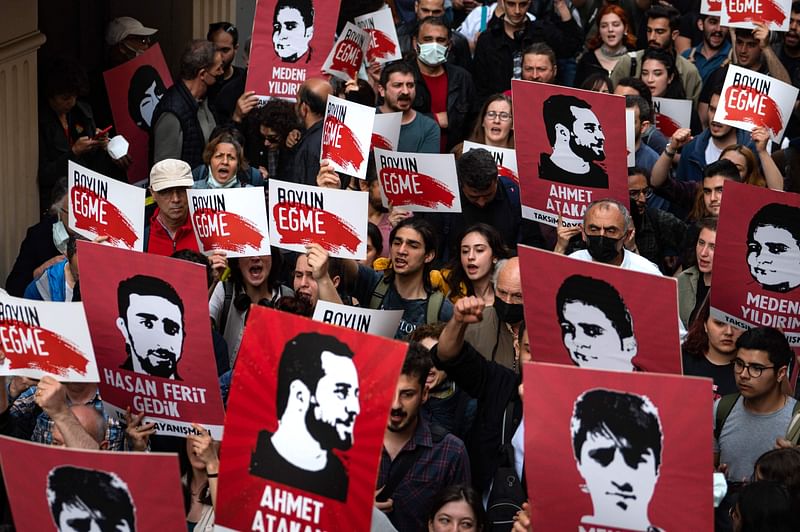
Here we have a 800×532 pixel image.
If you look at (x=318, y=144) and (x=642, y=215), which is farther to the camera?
(x=318, y=144)

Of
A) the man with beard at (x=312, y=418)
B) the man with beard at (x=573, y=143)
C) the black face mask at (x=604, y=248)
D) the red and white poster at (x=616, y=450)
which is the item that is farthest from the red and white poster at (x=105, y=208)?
the red and white poster at (x=616, y=450)

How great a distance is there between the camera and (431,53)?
11.3 m

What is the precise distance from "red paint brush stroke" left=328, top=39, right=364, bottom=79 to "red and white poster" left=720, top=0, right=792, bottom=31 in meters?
2.76

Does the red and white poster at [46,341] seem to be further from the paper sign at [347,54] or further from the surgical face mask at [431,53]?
the surgical face mask at [431,53]

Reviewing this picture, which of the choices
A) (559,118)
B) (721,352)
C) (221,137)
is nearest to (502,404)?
(721,352)

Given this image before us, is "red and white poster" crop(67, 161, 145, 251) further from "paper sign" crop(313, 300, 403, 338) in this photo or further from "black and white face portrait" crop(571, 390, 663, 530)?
"black and white face portrait" crop(571, 390, 663, 530)

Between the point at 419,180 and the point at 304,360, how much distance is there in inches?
156

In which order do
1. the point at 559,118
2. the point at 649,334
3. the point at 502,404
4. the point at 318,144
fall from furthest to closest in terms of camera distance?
1. the point at 318,144
2. the point at 559,118
3. the point at 502,404
4. the point at 649,334

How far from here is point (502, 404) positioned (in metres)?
6.73

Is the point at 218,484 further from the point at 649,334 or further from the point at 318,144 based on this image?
the point at 318,144

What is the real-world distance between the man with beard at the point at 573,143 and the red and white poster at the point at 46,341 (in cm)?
330

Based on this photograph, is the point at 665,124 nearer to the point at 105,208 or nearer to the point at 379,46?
the point at 379,46

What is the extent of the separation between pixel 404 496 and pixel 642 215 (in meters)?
3.57

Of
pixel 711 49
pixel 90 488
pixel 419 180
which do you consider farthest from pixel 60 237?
pixel 711 49
